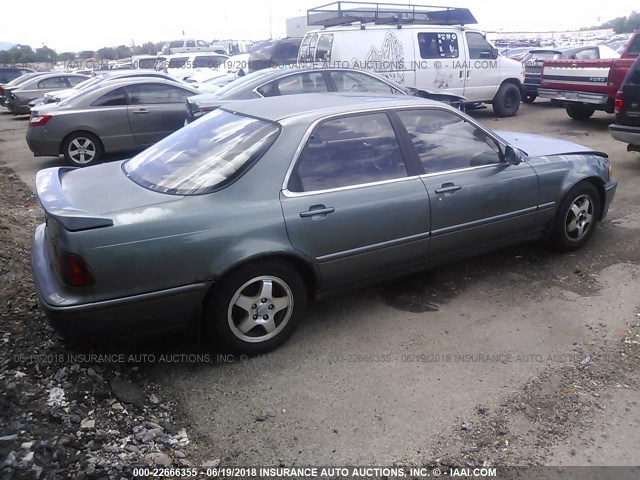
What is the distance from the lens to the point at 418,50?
11.7 metres

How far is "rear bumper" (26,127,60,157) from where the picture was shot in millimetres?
9164

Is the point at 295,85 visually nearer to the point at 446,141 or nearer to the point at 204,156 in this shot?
the point at 446,141

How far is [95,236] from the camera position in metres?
2.86

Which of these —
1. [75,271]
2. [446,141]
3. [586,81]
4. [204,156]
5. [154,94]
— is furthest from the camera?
[586,81]

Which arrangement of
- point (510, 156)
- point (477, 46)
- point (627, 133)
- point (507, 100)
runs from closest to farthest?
point (510, 156)
point (627, 133)
point (477, 46)
point (507, 100)

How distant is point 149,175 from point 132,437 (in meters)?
1.69

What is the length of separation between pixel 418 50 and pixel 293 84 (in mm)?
4462

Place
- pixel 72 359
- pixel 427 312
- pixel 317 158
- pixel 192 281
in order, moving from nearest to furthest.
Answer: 1. pixel 192 281
2. pixel 72 359
3. pixel 317 158
4. pixel 427 312

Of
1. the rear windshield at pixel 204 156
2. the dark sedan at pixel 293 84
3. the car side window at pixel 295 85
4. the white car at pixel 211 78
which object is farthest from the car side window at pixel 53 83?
the rear windshield at pixel 204 156

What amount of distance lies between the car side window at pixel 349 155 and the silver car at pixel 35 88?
1640 centimetres

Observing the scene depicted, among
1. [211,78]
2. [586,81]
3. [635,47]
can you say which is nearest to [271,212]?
[586,81]

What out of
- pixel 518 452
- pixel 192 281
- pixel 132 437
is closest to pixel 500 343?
pixel 518 452

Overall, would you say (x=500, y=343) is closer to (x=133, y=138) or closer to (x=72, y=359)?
(x=72, y=359)

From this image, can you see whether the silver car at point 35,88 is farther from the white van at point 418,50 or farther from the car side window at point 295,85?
the car side window at point 295,85
